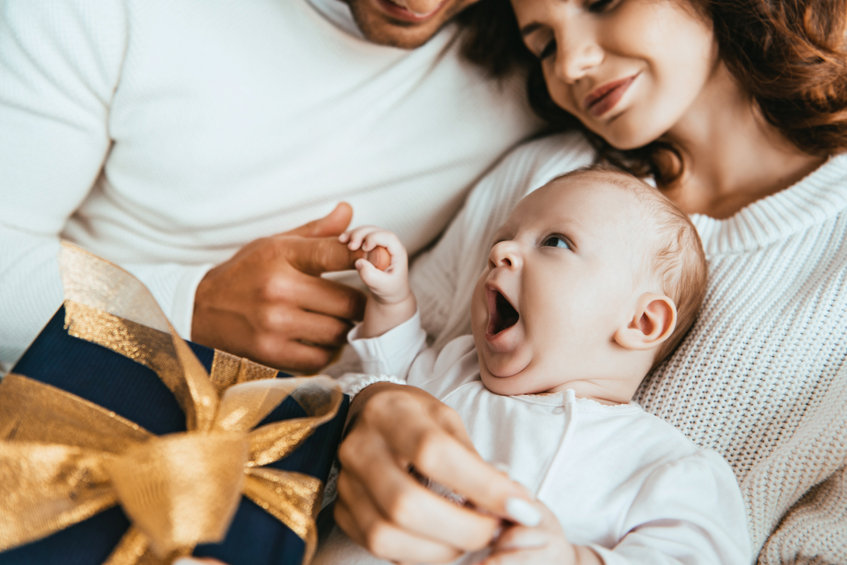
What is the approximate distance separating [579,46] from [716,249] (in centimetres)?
47

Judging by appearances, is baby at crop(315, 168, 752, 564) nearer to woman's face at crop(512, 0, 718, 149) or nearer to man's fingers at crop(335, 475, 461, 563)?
man's fingers at crop(335, 475, 461, 563)

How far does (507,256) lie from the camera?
1.02 m

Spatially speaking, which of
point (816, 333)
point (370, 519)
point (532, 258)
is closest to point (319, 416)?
point (370, 519)

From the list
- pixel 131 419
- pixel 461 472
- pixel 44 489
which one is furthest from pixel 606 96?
pixel 44 489

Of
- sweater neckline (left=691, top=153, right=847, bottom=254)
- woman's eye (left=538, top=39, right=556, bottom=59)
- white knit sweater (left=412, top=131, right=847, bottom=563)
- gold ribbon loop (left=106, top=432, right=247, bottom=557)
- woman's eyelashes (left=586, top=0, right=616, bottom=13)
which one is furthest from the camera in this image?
woman's eye (left=538, top=39, right=556, bottom=59)

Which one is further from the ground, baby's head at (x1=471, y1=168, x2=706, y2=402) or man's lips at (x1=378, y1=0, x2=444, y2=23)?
man's lips at (x1=378, y1=0, x2=444, y2=23)

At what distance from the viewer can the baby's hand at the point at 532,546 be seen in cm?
67

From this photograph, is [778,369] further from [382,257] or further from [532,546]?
[382,257]

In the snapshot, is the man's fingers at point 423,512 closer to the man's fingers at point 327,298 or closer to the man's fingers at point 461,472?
the man's fingers at point 461,472

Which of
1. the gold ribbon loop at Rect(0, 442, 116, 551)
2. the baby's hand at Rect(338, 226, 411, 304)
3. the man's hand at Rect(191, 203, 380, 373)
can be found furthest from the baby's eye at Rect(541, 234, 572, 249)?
the gold ribbon loop at Rect(0, 442, 116, 551)

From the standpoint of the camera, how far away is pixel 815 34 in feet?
4.09

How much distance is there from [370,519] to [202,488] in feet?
0.58

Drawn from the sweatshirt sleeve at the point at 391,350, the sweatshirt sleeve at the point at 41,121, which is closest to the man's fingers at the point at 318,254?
the sweatshirt sleeve at the point at 391,350

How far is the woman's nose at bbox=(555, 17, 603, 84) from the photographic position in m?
1.28
